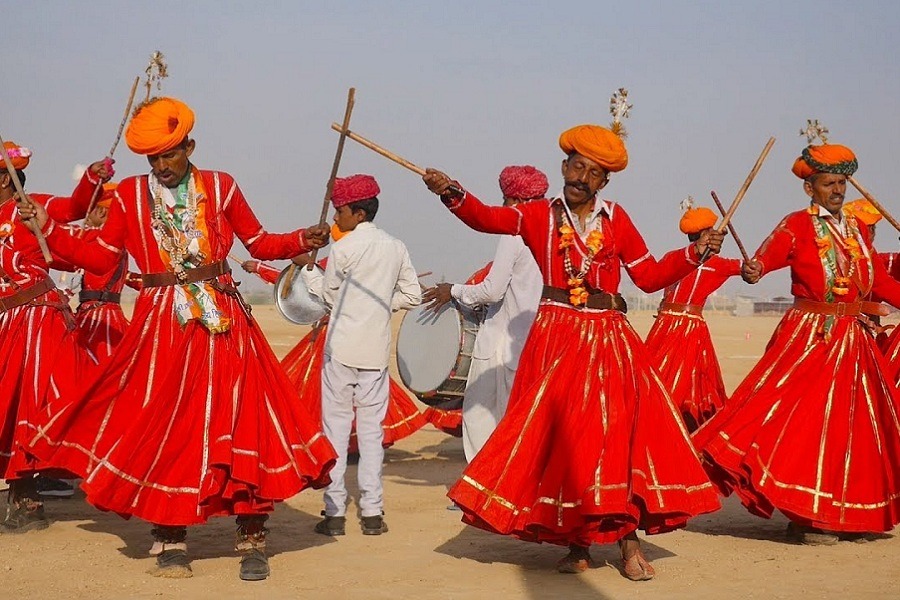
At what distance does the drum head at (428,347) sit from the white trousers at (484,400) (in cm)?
55

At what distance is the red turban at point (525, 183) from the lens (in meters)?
9.86

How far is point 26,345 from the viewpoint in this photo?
8945 mm

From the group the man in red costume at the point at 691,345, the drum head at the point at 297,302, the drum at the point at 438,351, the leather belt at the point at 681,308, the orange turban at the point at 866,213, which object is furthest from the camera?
the leather belt at the point at 681,308

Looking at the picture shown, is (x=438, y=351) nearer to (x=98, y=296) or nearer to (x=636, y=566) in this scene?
(x=98, y=296)

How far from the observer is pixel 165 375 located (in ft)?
24.2

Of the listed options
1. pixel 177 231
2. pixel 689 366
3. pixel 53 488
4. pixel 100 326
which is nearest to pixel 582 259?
pixel 177 231

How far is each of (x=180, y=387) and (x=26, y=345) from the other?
6.58 ft

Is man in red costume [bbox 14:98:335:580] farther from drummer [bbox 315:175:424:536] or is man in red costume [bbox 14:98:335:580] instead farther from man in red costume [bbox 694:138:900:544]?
man in red costume [bbox 694:138:900:544]

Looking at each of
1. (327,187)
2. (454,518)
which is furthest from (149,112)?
(454,518)

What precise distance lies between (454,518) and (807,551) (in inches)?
93.3

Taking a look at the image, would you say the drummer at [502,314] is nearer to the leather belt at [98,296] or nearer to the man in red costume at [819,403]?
the man in red costume at [819,403]

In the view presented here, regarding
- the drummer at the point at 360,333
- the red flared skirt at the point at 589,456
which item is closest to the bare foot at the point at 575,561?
the red flared skirt at the point at 589,456

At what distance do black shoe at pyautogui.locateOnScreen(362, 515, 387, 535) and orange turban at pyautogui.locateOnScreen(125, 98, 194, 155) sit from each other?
283 cm

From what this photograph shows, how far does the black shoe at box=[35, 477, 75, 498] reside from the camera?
1012 centimetres
